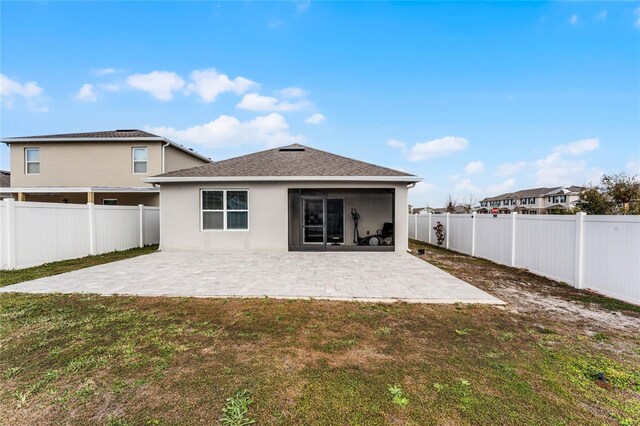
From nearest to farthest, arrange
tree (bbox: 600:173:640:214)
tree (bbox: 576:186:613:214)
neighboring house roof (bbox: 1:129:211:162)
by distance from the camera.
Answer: tree (bbox: 576:186:613:214), tree (bbox: 600:173:640:214), neighboring house roof (bbox: 1:129:211:162)

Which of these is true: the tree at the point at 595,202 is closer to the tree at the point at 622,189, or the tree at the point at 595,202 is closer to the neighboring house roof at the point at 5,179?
the tree at the point at 622,189

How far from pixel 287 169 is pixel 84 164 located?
12914 millimetres

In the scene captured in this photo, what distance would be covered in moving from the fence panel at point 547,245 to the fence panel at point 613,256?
0.39 m

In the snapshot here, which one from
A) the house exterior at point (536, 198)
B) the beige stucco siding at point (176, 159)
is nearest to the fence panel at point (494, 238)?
the beige stucco siding at point (176, 159)

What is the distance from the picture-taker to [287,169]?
1119cm

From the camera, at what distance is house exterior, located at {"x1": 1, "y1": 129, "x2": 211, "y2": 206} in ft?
50.9

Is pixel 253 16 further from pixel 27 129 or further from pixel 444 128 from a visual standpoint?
pixel 27 129

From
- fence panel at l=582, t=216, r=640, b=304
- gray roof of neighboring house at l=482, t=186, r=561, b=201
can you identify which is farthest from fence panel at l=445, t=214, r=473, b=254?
gray roof of neighboring house at l=482, t=186, r=561, b=201

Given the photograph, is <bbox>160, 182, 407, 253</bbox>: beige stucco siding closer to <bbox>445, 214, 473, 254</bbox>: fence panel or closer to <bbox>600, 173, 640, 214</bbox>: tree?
<bbox>445, 214, 473, 254</bbox>: fence panel

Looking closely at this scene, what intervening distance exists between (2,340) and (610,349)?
7548 mm

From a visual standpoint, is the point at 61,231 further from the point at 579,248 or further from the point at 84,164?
the point at 579,248

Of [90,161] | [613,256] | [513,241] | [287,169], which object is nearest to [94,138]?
[90,161]

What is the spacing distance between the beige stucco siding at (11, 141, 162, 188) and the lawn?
12384mm

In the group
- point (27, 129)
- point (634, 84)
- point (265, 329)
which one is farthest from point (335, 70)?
point (27, 129)
